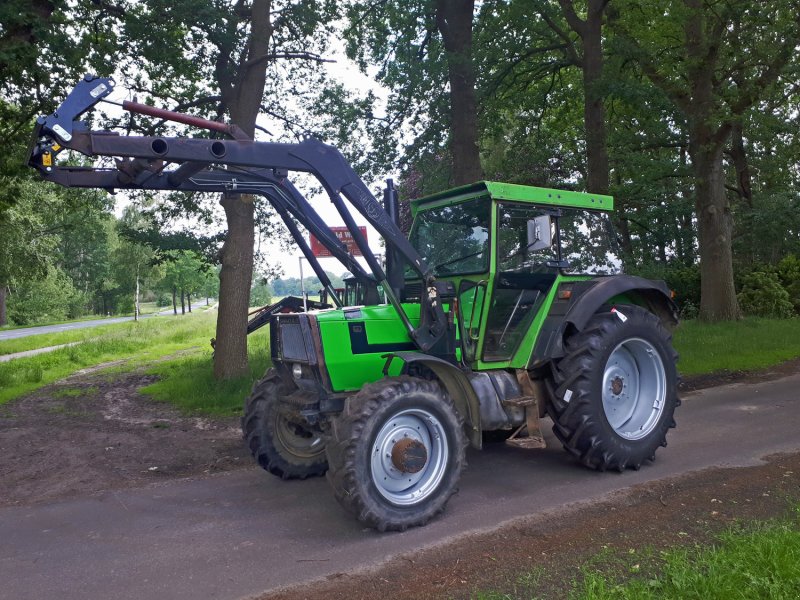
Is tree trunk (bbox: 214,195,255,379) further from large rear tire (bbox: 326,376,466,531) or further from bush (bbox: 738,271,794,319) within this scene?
A: bush (bbox: 738,271,794,319)

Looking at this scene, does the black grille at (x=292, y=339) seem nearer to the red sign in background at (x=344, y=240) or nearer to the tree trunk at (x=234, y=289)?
the red sign in background at (x=344, y=240)

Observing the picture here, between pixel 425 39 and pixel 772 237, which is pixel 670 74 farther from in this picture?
pixel 772 237

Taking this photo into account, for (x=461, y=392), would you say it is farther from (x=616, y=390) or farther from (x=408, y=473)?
(x=616, y=390)

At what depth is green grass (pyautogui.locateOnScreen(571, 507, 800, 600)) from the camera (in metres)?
3.29

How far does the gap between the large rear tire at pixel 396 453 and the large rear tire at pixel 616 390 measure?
120 cm

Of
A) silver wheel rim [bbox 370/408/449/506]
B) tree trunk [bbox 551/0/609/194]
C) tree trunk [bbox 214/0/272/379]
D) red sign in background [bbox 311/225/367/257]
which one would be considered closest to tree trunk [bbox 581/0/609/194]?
tree trunk [bbox 551/0/609/194]

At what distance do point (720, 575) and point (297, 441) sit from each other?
3.60 metres

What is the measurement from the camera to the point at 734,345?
12828 millimetres

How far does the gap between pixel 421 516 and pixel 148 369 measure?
438 inches

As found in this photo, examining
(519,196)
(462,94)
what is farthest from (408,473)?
(462,94)

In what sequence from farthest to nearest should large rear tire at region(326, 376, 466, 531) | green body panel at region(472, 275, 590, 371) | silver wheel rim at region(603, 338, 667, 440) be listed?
silver wheel rim at region(603, 338, 667, 440) < green body panel at region(472, 275, 590, 371) < large rear tire at region(326, 376, 466, 531)

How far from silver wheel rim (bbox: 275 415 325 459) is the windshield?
171cm

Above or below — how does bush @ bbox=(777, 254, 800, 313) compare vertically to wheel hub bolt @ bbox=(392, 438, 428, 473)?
above

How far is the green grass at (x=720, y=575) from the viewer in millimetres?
3289
